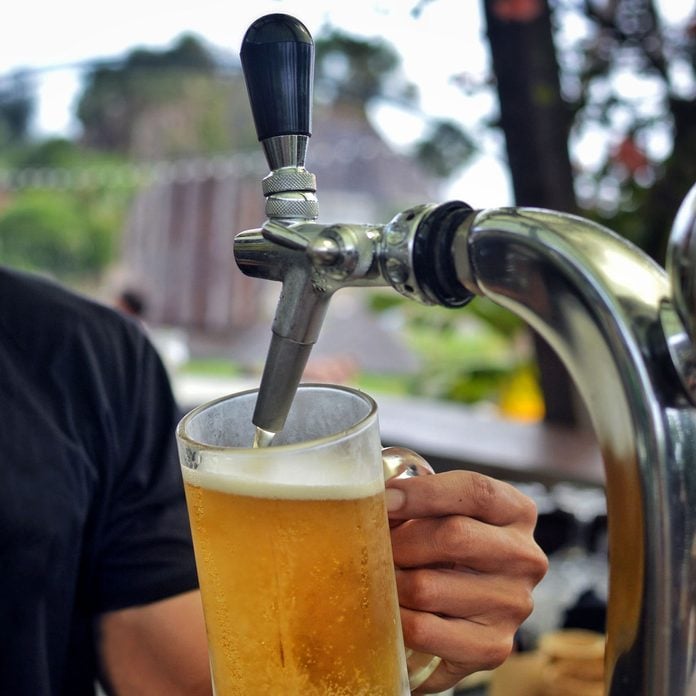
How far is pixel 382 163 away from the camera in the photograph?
423 centimetres

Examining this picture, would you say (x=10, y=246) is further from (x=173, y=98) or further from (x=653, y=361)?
(x=653, y=361)

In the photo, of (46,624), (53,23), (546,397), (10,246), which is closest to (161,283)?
(10,246)

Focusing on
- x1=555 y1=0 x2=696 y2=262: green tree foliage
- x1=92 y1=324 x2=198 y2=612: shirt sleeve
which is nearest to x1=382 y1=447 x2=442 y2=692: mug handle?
x1=92 y1=324 x2=198 y2=612: shirt sleeve

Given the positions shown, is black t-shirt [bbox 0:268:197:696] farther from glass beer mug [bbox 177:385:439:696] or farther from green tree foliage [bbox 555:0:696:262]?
green tree foliage [bbox 555:0:696:262]

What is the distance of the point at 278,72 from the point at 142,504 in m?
0.75

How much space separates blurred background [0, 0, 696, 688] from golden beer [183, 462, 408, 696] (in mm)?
607

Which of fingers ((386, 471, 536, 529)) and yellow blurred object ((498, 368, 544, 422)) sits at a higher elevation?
fingers ((386, 471, 536, 529))

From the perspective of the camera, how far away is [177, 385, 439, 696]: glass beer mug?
51cm

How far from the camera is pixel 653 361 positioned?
0.37m

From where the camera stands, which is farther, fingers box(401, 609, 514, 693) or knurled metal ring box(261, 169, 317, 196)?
fingers box(401, 609, 514, 693)

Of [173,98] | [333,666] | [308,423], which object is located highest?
[173,98]

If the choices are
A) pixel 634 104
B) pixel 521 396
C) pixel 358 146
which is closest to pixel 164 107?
pixel 358 146

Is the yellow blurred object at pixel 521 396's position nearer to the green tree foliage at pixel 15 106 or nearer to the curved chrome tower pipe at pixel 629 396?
the green tree foliage at pixel 15 106

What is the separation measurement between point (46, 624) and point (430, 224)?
81 centimetres
